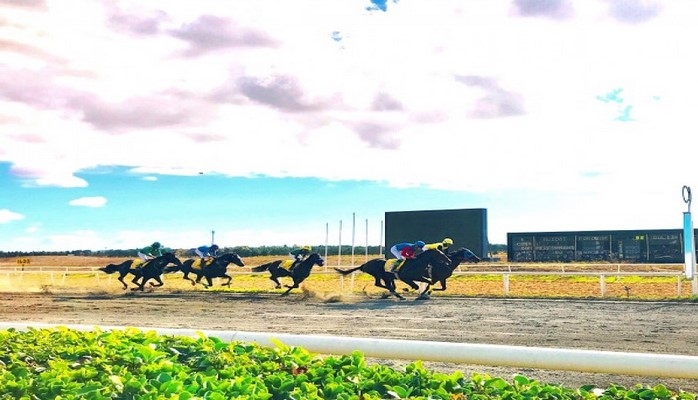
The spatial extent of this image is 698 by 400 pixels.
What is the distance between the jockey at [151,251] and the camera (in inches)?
1032

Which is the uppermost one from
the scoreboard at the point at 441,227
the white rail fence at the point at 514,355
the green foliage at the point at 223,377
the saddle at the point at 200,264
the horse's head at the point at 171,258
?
the scoreboard at the point at 441,227

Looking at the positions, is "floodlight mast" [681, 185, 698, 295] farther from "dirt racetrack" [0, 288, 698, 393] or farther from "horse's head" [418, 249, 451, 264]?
"horse's head" [418, 249, 451, 264]

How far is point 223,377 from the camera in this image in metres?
4.18

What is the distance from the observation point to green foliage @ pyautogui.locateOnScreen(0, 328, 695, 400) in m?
3.75

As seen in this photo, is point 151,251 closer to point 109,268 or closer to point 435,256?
point 109,268

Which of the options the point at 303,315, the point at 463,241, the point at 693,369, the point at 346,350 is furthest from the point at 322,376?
the point at 463,241

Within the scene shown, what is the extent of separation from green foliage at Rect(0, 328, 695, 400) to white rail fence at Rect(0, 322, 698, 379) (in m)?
0.09

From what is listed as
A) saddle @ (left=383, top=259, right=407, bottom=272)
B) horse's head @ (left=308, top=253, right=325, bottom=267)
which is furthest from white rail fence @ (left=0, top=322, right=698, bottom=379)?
horse's head @ (left=308, top=253, right=325, bottom=267)

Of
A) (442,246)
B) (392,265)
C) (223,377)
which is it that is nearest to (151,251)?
(392,265)

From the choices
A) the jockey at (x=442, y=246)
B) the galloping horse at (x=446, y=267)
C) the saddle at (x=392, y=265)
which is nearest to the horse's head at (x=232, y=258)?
the saddle at (x=392, y=265)

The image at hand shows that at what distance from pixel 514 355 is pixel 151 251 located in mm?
23739

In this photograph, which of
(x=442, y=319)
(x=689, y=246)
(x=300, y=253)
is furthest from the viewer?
(x=300, y=253)

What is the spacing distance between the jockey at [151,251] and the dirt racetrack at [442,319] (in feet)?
17.3

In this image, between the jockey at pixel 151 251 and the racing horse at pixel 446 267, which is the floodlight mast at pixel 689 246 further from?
the jockey at pixel 151 251
